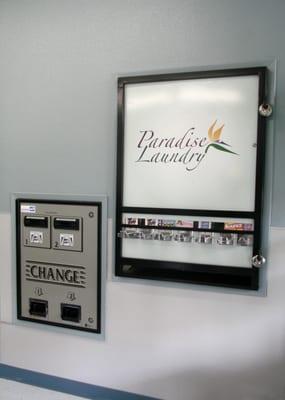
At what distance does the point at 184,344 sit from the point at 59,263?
0.84m

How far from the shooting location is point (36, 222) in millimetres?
1772

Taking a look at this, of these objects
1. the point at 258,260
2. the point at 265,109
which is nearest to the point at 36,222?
the point at 258,260

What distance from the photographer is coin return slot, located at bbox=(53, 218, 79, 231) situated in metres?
1.70

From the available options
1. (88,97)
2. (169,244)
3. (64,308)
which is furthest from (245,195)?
(64,308)

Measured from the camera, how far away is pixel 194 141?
1.50 m

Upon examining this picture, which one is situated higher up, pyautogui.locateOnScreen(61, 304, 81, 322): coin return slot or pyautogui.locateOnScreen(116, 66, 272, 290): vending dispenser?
pyautogui.locateOnScreen(116, 66, 272, 290): vending dispenser

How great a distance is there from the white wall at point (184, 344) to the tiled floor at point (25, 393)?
0.11 metres

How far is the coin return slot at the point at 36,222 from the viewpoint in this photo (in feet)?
5.76

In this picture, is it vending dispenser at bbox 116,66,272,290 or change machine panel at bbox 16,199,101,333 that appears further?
change machine panel at bbox 16,199,101,333

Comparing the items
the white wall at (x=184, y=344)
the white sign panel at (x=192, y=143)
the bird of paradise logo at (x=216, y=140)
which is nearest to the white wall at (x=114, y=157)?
the white wall at (x=184, y=344)

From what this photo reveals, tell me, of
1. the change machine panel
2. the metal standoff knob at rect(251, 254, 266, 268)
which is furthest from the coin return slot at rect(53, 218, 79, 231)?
the metal standoff knob at rect(251, 254, 266, 268)

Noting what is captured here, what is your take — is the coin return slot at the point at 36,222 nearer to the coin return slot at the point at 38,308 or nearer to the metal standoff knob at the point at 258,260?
the coin return slot at the point at 38,308

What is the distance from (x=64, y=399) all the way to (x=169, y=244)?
3.75ft

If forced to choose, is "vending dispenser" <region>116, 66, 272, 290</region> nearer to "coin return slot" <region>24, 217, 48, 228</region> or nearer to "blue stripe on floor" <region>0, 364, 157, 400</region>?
"coin return slot" <region>24, 217, 48, 228</region>
